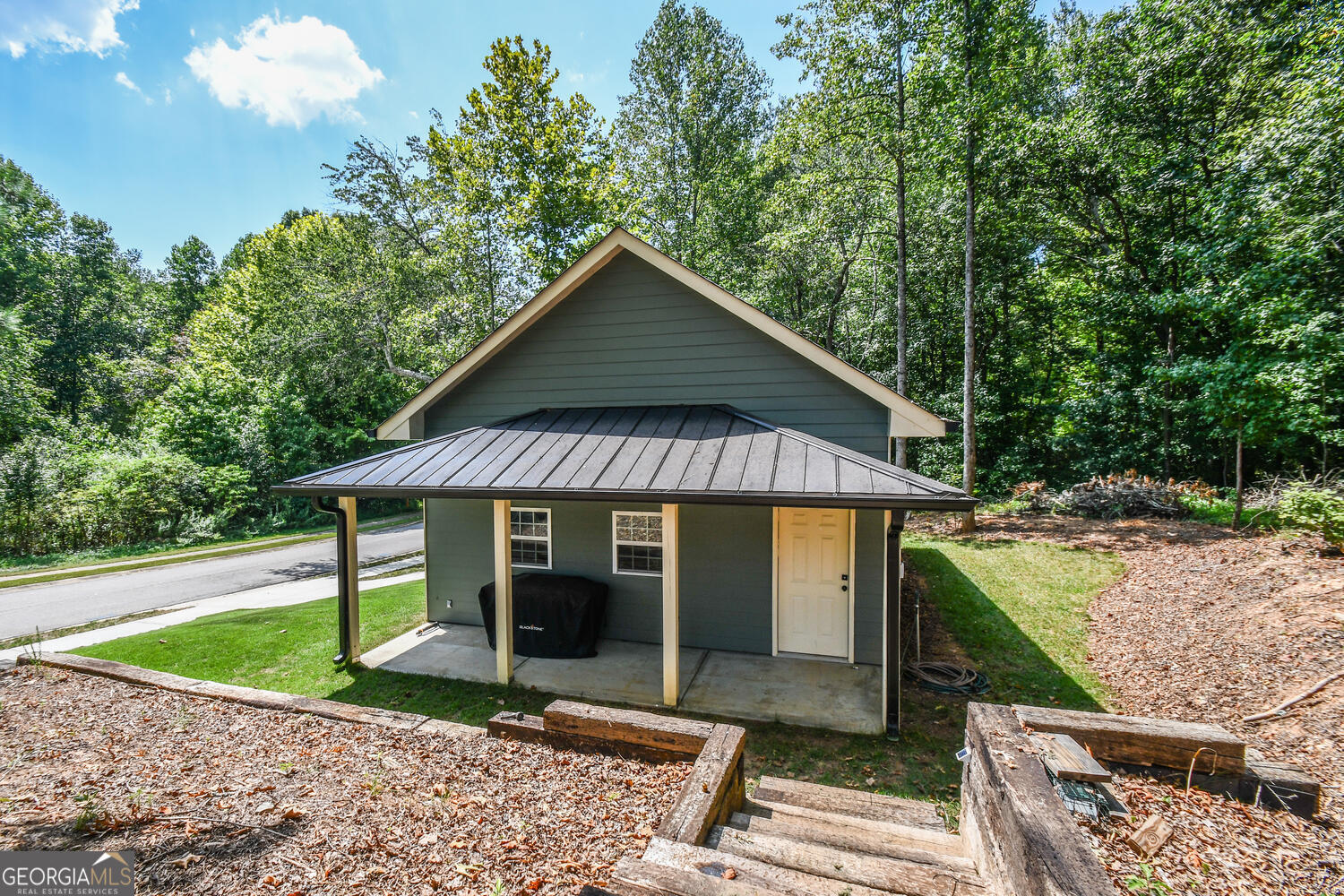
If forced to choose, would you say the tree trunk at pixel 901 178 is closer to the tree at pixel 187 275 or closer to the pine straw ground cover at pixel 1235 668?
the pine straw ground cover at pixel 1235 668

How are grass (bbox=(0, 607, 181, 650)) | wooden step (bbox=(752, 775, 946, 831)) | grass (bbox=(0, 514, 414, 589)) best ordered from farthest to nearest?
1. grass (bbox=(0, 514, 414, 589))
2. grass (bbox=(0, 607, 181, 650))
3. wooden step (bbox=(752, 775, 946, 831))

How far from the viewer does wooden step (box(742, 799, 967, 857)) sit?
2908 millimetres

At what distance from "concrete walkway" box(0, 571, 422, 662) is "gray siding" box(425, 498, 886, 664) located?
415 centimetres

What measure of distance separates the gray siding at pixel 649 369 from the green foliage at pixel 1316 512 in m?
6.02

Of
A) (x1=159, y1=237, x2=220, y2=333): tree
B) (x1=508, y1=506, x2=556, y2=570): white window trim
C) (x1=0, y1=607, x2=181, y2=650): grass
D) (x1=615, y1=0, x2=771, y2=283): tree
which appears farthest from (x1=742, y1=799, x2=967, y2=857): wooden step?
(x1=159, y1=237, x2=220, y2=333): tree

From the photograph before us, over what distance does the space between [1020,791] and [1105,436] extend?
18259 mm

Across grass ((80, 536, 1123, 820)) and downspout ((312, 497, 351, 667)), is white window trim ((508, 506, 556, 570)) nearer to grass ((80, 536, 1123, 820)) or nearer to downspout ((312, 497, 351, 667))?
grass ((80, 536, 1123, 820))

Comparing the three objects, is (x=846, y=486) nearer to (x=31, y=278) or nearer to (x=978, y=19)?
(x=978, y=19)

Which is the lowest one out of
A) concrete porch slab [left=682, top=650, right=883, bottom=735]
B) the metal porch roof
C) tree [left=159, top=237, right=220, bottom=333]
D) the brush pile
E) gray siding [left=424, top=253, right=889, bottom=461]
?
concrete porch slab [left=682, top=650, right=883, bottom=735]

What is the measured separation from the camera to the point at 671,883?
6.74ft

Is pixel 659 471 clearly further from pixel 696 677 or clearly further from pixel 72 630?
pixel 72 630

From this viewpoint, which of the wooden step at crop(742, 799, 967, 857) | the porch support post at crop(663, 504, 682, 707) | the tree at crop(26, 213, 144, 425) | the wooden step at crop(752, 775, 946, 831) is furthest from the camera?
the tree at crop(26, 213, 144, 425)

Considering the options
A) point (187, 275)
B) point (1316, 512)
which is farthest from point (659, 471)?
point (187, 275)

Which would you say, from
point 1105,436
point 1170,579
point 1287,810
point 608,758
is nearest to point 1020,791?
point 1287,810
